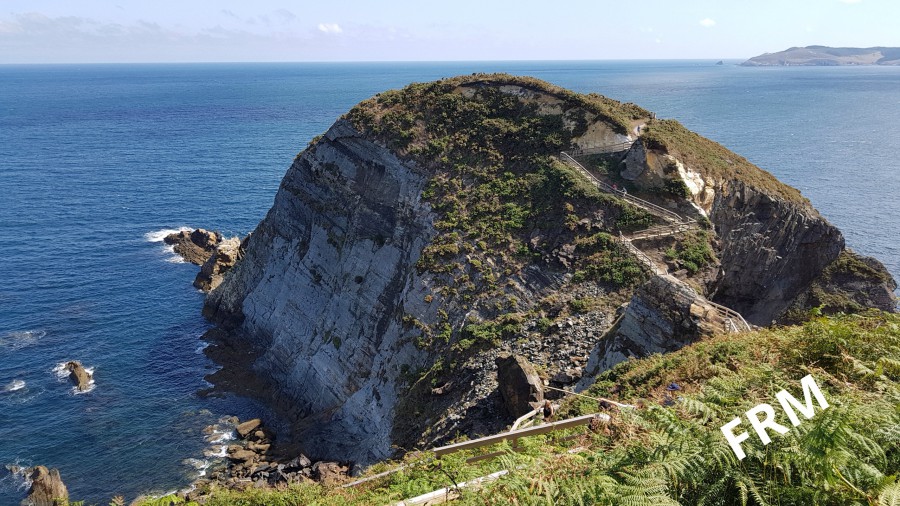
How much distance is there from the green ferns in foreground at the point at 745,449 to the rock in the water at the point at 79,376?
39.0 metres

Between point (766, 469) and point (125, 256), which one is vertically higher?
point (766, 469)

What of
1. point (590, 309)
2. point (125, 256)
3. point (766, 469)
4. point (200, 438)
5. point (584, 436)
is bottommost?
point (200, 438)

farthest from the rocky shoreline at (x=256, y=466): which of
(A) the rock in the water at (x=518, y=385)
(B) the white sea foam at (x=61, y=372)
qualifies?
(B) the white sea foam at (x=61, y=372)

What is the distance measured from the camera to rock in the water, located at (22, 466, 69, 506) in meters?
34.7

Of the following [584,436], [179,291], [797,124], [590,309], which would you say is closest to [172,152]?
[179,291]

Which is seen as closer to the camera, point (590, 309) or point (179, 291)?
point (590, 309)

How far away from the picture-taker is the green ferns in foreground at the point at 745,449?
8133 millimetres

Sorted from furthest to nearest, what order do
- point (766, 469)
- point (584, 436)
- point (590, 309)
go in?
point (590, 309), point (584, 436), point (766, 469)

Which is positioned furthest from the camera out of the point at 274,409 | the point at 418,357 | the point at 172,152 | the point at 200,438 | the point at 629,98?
the point at 629,98

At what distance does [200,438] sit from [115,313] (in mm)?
22725

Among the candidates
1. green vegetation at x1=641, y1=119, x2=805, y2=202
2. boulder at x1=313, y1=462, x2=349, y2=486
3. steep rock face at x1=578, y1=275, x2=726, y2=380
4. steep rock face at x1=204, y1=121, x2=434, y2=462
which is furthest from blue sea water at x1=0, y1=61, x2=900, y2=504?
steep rock face at x1=578, y1=275, x2=726, y2=380

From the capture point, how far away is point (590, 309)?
3334 centimetres

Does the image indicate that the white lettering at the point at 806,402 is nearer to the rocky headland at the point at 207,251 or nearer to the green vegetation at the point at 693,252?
the green vegetation at the point at 693,252

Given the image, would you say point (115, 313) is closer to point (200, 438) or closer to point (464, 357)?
point (200, 438)
